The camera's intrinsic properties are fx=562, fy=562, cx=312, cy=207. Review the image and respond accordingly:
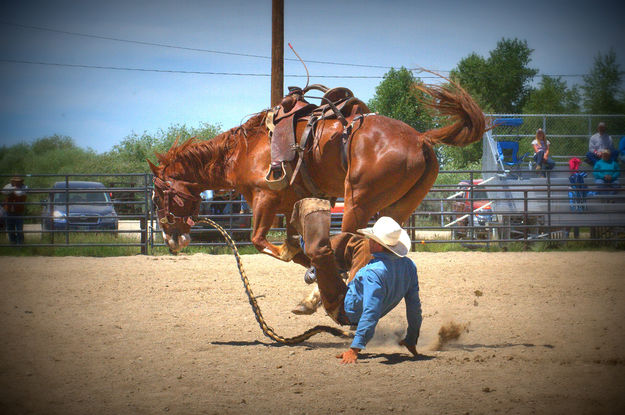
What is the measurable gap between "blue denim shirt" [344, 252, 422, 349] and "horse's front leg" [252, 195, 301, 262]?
928 millimetres

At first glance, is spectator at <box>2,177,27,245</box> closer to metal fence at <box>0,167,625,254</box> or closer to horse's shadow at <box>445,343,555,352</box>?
metal fence at <box>0,167,625,254</box>

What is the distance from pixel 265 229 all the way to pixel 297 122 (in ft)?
3.30

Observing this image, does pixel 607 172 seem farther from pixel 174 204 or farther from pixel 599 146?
pixel 174 204

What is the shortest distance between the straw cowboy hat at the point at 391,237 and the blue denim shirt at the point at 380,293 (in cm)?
10

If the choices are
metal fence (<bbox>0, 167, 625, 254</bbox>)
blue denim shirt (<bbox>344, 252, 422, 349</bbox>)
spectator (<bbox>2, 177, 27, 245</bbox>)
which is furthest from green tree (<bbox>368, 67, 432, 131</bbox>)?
blue denim shirt (<bbox>344, 252, 422, 349</bbox>)

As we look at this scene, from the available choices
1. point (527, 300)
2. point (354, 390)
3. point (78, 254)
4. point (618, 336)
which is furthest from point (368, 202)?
point (78, 254)

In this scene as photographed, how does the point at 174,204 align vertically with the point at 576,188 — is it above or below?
below

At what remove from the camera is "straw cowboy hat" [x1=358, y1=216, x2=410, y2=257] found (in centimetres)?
390

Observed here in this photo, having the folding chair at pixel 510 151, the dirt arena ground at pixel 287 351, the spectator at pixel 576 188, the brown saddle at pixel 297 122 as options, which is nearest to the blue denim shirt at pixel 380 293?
the dirt arena ground at pixel 287 351

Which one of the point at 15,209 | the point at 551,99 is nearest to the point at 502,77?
the point at 551,99

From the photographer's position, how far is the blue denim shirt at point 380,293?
388 centimetres

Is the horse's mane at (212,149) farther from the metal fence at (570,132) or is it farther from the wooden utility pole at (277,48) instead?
the metal fence at (570,132)

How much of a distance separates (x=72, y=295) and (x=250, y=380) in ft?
14.1

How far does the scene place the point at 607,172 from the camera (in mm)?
12453
